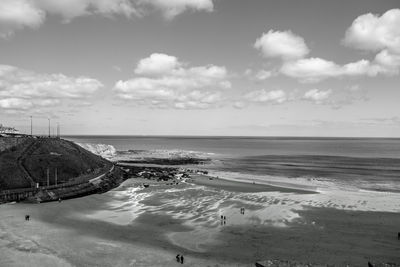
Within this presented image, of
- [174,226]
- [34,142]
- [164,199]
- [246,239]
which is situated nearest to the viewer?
[246,239]

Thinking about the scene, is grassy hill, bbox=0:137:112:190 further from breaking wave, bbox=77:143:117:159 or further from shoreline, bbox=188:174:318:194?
breaking wave, bbox=77:143:117:159

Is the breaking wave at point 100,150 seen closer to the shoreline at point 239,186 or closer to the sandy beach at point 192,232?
the shoreline at point 239,186

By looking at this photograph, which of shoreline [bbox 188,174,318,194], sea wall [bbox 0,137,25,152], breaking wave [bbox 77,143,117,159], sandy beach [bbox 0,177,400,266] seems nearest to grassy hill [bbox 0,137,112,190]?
sea wall [bbox 0,137,25,152]

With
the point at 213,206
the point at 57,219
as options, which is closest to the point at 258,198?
the point at 213,206

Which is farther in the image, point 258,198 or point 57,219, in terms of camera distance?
point 258,198

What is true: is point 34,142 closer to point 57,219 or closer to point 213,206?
point 57,219

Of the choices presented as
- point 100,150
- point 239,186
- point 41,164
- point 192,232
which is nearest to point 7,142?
point 41,164

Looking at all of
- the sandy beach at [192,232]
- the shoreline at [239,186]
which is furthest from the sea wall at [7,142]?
the shoreline at [239,186]
